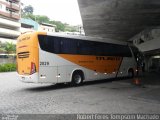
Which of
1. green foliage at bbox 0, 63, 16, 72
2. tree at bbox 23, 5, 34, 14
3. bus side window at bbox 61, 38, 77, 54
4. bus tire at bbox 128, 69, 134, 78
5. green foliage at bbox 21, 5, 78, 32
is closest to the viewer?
bus side window at bbox 61, 38, 77, 54

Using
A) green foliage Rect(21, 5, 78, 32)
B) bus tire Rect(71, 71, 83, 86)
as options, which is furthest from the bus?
green foliage Rect(21, 5, 78, 32)

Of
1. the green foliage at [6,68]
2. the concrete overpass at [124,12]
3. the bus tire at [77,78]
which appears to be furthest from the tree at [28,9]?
the bus tire at [77,78]

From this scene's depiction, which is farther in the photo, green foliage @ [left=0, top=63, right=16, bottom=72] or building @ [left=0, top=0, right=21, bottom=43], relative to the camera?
building @ [left=0, top=0, right=21, bottom=43]

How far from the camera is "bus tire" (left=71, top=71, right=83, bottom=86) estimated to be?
690 inches

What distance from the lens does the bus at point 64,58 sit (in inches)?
601

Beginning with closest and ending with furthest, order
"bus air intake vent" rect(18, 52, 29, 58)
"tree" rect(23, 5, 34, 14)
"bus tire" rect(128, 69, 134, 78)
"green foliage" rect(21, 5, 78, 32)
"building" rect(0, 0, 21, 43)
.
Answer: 1. "bus air intake vent" rect(18, 52, 29, 58)
2. "bus tire" rect(128, 69, 134, 78)
3. "building" rect(0, 0, 21, 43)
4. "green foliage" rect(21, 5, 78, 32)
5. "tree" rect(23, 5, 34, 14)

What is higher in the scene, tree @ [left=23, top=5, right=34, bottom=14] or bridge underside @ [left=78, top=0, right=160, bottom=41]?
tree @ [left=23, top=5, right=34, bottom=14]

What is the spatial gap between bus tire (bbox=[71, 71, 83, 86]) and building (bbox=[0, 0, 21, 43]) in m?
45.4

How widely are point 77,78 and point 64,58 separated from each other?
1.84m

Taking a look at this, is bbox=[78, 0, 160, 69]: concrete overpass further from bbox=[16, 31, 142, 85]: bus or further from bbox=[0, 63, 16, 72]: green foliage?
bbox=[0, 63, 16, 72]: green foliage

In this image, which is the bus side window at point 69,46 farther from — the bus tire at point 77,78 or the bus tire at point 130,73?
the bus tire at point 130,73

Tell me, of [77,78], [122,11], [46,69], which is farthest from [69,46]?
[122,11]

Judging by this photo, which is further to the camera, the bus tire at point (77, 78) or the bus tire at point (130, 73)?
the bus tire at point (130, 73)

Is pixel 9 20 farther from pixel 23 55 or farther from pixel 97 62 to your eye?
pixel 23 55
